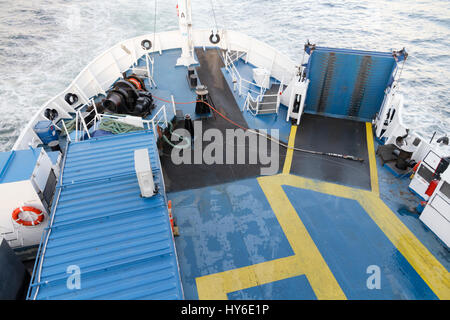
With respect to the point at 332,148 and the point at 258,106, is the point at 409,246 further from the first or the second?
the point at 258,106

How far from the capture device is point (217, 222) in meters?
8.66

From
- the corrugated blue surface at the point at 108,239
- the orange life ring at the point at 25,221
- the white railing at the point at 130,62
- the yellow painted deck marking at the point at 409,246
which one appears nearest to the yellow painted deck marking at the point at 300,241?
the yellow painted deck marking at the point at 409,246

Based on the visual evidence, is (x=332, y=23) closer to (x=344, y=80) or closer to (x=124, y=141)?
(x=344, y=80)

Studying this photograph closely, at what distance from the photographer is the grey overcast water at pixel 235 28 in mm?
21531

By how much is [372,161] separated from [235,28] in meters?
31.0

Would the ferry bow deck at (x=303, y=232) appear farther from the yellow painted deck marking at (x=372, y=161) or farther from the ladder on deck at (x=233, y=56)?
the ladder on deck at (x=233, y=56)

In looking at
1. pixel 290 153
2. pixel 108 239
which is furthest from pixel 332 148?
pixel 108 239

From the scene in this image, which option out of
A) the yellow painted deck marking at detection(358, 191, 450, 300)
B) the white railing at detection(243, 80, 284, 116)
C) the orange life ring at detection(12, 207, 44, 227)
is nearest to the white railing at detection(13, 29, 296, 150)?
the white railing at detection(243, 80, 284, 116)

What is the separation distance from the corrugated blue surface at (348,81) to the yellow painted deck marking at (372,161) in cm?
96

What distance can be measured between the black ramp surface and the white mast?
8.34m

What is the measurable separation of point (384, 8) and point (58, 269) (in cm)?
5157
